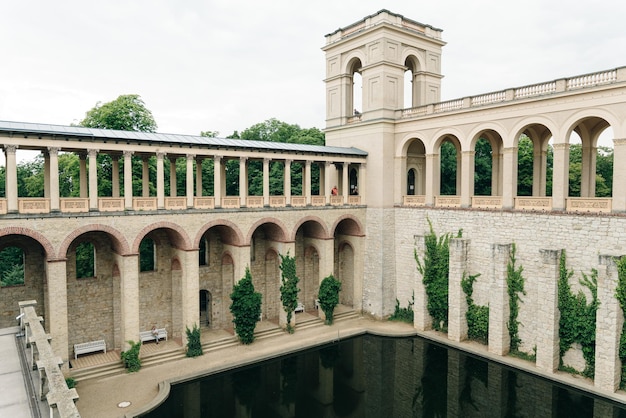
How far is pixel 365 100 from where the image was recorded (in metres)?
32.2

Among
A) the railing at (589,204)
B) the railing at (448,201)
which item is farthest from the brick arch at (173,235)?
the railing at (589,204)

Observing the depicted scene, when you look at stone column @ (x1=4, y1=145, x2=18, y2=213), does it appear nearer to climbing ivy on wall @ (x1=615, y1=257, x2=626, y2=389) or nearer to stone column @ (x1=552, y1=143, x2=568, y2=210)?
stone column @ (x1=552, y1=143, x2=568, y2=210)

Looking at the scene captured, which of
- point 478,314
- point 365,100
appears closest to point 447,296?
point 478,314

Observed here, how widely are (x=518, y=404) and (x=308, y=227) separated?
16905mm

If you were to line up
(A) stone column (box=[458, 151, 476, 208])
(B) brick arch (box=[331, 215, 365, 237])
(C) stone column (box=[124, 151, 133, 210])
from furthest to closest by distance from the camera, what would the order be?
(B) brick arch (box=[331, 215, 365, 237]) → (A) stone column (box=[458, 151, 476, 208]) → (C) stone column (box=[124, 151, 133, 210])

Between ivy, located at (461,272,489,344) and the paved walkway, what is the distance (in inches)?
869

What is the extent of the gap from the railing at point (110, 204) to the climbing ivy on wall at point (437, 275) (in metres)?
17.9

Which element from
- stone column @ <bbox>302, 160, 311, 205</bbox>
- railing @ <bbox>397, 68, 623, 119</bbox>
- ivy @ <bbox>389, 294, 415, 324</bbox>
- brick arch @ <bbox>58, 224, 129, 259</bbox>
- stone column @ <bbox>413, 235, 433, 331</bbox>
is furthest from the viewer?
ivy @ <bbox>389, 294, 415, 324</bbox>

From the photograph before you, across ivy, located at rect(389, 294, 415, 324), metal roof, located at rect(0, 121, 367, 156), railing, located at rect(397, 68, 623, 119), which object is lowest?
ivy, located at rect(389, 294, 415, 324)

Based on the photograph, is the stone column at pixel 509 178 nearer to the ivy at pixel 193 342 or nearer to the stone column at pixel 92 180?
the ivy at pixel 193 342

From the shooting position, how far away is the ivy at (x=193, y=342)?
2436 centimetres

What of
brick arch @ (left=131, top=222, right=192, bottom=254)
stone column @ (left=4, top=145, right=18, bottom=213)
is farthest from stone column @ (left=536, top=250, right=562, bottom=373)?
stone column @ (left=4, top=145, right=18, bottom=213)

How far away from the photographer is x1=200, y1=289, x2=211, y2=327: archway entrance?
93.6 ft

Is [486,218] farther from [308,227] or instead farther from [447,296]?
[308,227]
